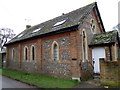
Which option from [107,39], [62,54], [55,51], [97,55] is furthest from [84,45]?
[55,51]

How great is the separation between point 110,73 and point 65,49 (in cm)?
466

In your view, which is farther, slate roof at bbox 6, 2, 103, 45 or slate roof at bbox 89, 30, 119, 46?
slate roof at bbox 6, 2, 103, 45

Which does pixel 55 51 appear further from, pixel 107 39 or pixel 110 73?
pixel 110 73

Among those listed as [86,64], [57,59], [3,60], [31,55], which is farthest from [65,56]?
[3,60]

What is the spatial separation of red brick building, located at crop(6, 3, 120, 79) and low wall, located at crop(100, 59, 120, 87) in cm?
214

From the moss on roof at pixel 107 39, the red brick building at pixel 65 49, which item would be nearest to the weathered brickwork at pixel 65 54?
the red brick building at pixel 65 49

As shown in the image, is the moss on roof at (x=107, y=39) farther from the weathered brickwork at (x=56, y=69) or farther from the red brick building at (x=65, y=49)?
the weathered brickwork at (x=56, y=69)

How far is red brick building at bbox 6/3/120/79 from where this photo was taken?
33.1 feet

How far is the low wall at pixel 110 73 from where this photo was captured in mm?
7480

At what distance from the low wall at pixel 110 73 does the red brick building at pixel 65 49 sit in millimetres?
2141

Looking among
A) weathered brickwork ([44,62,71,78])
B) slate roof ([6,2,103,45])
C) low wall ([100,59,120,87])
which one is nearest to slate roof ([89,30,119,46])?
slate roof ([6,2,103,45])

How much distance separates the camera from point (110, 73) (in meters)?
7.75

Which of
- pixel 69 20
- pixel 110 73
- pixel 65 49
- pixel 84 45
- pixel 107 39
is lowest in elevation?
pixel 110 73

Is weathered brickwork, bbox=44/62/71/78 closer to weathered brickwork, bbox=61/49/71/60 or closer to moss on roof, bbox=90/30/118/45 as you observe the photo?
weathered brickwork, bbox=61/49/71/60
